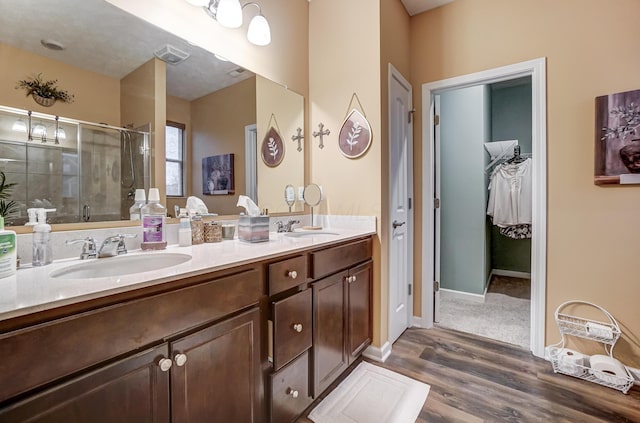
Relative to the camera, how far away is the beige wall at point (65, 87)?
97 centimetres

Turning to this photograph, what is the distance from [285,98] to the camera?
2.09m

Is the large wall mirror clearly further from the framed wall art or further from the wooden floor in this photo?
the wooden floor

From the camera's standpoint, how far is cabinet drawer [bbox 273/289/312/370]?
1179mm

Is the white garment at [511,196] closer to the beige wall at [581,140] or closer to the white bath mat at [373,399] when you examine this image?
the beige wall at [581,140]

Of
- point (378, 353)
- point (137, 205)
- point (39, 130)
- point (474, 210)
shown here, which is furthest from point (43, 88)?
point (474, 210)

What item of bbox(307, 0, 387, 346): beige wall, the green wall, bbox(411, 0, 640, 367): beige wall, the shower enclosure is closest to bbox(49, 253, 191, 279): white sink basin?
the shower enclosure

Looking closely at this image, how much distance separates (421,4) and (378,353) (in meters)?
2.77

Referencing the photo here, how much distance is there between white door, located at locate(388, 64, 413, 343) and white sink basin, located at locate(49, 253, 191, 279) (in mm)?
1451

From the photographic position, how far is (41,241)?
0.97 m

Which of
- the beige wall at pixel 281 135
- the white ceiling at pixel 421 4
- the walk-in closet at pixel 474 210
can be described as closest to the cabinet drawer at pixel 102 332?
the beige wall at pixel 281 135

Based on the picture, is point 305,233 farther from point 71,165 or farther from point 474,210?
point 474,210

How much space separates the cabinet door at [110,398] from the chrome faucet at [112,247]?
536mm

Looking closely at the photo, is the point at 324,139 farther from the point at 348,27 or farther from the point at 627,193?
the point at 627,193

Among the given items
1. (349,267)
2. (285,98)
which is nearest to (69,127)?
(285,98)
